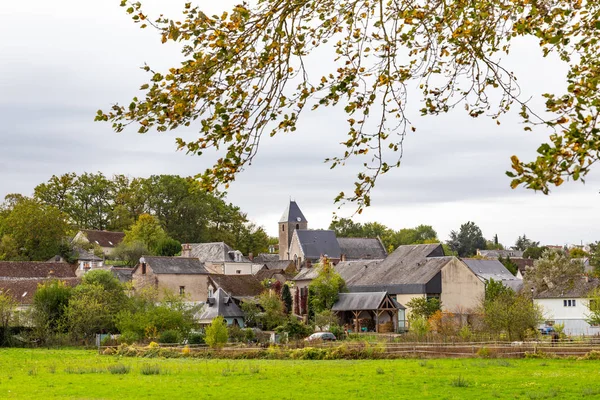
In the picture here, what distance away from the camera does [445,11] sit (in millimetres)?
11531

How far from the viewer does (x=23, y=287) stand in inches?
2643

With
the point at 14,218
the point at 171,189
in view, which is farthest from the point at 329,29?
the point at 171,189

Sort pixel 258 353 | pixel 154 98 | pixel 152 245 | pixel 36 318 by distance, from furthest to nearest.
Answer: pixel 152 245 < pixel 36 318 < pixel 258 353 < pixel 154 98

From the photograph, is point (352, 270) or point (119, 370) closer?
point (119, 370)

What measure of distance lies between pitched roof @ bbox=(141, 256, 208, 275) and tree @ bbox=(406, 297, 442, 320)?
19.4m

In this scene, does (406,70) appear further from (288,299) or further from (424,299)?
(288,299)

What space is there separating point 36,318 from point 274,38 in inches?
1918

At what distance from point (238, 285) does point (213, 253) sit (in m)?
29.2

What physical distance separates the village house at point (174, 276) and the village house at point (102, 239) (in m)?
33.4

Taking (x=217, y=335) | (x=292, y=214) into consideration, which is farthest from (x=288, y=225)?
(x=217, y=335)

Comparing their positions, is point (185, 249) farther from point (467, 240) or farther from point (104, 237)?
point (467, 240)

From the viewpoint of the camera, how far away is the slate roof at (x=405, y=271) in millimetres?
67688

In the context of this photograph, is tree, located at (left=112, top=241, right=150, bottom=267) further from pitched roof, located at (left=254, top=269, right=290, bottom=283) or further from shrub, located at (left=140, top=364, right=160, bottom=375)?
shrub, located at (left=140, top=364, right=160, bottom=375)

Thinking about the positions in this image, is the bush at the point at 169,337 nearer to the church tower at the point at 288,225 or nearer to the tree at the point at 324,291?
the tree at the point at 324,291
